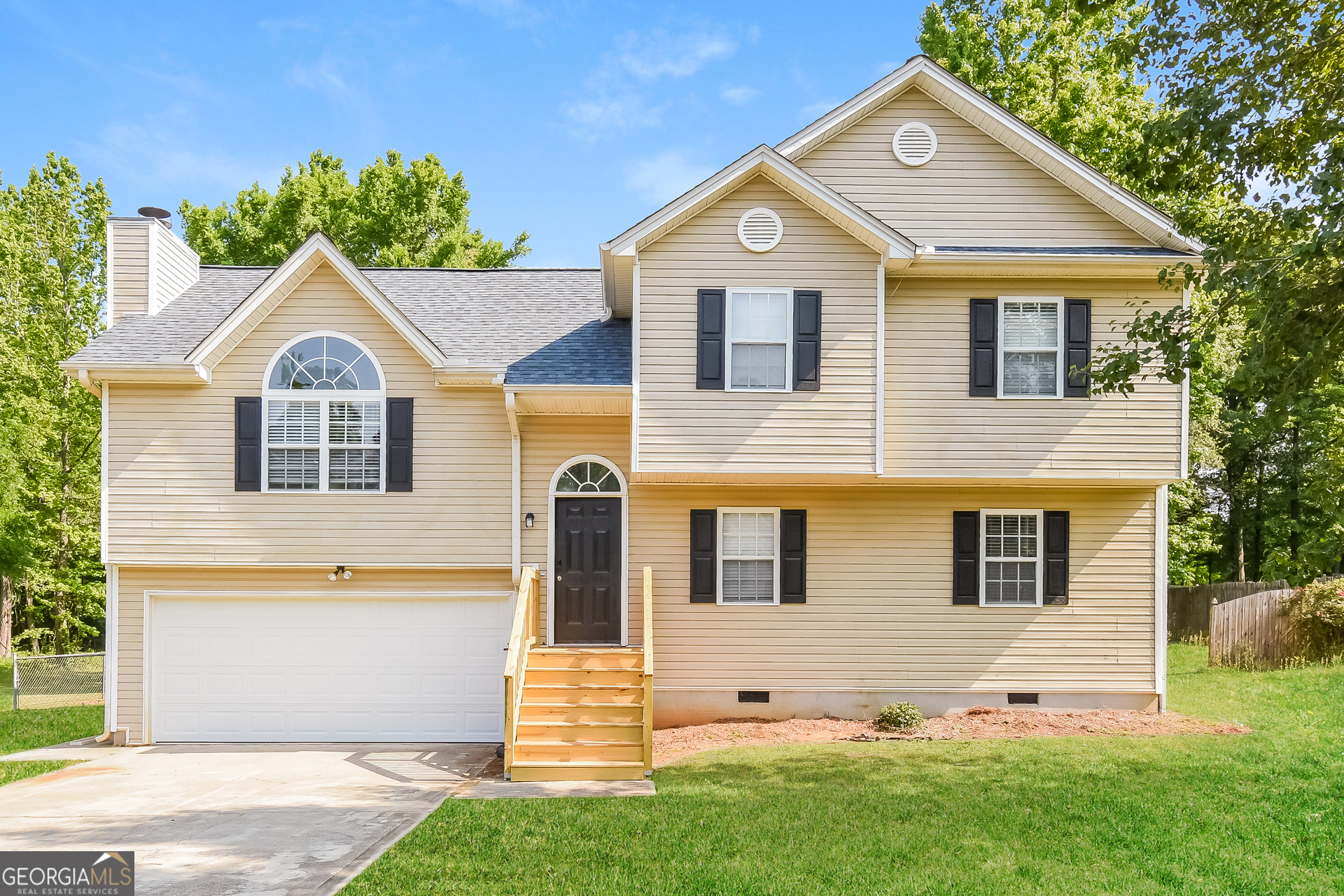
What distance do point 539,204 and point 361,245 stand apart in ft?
35.0

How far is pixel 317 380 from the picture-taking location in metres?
12.1

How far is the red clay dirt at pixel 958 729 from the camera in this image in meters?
10.9

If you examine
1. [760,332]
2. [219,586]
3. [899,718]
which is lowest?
[899,718]

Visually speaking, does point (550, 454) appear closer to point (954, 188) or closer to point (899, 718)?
point (899, 718)

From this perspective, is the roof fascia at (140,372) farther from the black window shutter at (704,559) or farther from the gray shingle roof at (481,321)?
the black window shutter at (704,559)

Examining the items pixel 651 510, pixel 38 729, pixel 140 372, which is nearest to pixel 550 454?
pixel 651 510

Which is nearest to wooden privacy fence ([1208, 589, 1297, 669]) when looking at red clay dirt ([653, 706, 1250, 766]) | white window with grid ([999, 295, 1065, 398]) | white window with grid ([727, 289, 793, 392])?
red clay dirt ([653, 706, 1250, 766])

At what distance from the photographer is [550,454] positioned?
12336 mm

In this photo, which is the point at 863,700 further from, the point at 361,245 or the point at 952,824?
the point at 361,245

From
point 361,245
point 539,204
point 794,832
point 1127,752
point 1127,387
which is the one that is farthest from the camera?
point 361,245

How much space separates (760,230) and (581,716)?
631cm

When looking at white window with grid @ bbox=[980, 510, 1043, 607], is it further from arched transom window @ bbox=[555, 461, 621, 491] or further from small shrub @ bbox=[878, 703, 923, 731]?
arched transom window @ bbox=[555, 461, 621, 491]

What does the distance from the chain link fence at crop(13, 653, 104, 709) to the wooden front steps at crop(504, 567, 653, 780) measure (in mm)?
9949

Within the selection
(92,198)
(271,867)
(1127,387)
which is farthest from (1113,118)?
(92,198)
